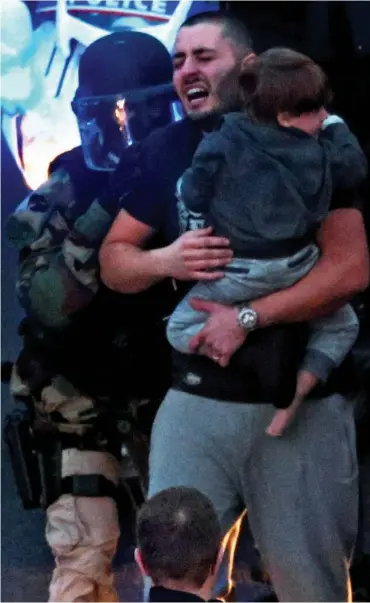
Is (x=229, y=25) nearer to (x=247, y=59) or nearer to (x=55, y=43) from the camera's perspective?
(x=247, y=59)

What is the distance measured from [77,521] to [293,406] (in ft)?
2.35

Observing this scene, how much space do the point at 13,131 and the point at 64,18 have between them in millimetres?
324

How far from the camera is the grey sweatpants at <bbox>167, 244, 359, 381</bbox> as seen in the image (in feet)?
7.07

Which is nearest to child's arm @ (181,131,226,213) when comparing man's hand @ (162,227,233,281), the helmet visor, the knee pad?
man's hand @ (162,227,233,281)

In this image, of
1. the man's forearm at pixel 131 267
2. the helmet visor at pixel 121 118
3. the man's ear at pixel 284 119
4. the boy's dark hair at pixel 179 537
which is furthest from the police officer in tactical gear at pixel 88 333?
the boy's dark hair at pixel 179 537

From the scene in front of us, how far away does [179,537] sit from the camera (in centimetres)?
192

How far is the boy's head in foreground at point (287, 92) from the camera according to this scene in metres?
2.12

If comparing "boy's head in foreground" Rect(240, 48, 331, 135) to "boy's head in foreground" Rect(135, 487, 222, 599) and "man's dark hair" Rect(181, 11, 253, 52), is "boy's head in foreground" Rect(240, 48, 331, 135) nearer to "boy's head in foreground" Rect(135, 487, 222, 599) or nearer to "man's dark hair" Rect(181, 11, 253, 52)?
"man's dark hair" Rect(181, 11, 253, 52)

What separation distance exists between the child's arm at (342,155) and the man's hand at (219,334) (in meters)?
0.34

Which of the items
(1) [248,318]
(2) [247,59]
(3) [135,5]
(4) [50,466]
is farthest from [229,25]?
(4) [50,466]

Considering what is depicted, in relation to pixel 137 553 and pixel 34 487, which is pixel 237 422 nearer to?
pixel 137 553

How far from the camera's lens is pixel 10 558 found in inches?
126

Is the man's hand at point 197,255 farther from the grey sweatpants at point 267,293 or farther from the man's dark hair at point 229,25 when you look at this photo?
the man's dark hair at point 229,25

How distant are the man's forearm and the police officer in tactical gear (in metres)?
0.13
